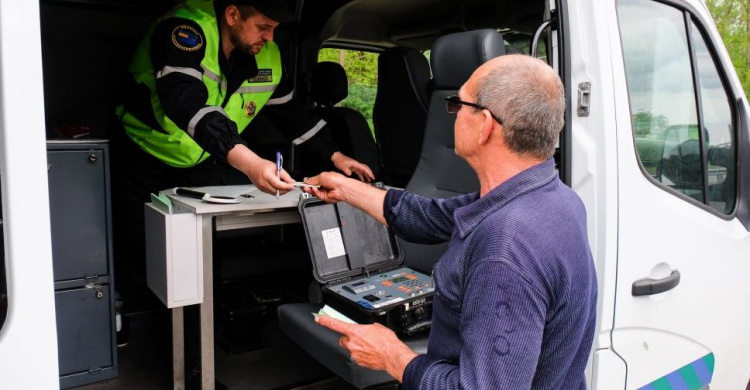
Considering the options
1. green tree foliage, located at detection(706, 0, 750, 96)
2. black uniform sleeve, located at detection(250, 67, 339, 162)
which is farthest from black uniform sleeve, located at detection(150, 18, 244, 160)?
green tree foliage, located at detection(706, 0, 750, 96)

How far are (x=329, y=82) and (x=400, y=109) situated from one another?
2.55 feet

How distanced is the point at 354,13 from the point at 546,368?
2.84 meters

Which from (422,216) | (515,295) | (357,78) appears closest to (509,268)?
(515,295)

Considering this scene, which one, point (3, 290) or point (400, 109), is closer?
point (3, 290)

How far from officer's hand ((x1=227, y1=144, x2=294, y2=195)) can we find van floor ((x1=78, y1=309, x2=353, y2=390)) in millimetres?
893

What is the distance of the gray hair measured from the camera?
45.5 inches

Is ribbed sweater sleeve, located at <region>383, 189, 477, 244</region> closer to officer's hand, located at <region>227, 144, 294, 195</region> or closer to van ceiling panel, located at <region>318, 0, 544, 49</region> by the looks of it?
officer's hand, located at <region>227, 144, 294, 195</region>

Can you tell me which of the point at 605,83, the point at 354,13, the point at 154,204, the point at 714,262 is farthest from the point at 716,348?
the point at 354,13

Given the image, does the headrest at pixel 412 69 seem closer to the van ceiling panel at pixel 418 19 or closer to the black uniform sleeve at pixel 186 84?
the van ceiling panel at pixel 418 19

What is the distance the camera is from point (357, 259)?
7.34ft

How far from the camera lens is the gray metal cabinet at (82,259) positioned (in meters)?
1.88

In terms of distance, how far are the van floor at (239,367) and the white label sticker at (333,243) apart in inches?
23.0

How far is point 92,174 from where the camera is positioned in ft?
6.29

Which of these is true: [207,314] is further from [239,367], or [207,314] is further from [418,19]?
[418,19]
